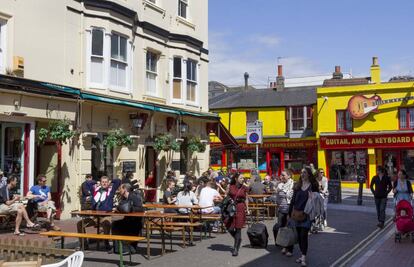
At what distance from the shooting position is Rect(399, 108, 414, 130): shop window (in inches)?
1208

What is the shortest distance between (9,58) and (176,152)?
29.8ft

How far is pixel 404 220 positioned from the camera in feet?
37.8

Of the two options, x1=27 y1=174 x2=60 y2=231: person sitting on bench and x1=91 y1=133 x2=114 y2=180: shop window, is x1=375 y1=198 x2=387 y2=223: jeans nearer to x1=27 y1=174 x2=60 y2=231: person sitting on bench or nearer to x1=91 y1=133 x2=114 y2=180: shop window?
x1=91 y1=133 x2=114 y2=180: shop window

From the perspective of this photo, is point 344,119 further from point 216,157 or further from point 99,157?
point 99,157

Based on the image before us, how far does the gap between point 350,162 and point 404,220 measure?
72.2 feet

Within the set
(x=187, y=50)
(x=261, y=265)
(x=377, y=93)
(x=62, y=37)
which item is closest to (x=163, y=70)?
(x=187, y=50)

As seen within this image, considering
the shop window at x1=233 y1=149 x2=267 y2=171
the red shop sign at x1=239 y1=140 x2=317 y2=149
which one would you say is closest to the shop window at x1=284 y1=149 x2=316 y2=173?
the red shop sign at x1=239 y1=140 x2=317 y2=149

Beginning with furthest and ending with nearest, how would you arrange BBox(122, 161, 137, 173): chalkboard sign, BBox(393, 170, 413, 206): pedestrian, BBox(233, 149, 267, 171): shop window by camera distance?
BBox(233, 149, 267, 171): shop window, BBox(122, 161, 137, 173): chalkboard sign, BBox(393, 170, 413, 206): pedestrian

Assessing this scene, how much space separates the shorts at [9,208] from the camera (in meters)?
11.7

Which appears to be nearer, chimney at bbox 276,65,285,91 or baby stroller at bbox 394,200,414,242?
baby stroller at bbox 394,200,414,242

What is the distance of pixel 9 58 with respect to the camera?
1313 centimetres

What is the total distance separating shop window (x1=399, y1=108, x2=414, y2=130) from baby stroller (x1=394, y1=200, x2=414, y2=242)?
2082 cm

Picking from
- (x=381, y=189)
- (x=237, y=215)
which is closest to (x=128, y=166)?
(x=237, y=215)

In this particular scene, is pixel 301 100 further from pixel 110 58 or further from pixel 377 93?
pixel 110 58
